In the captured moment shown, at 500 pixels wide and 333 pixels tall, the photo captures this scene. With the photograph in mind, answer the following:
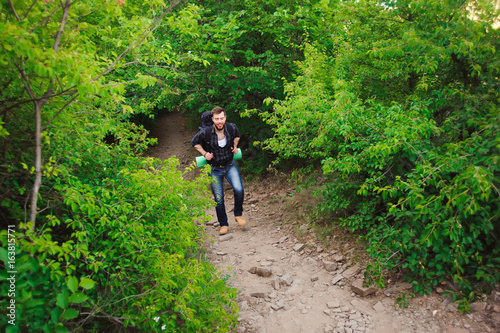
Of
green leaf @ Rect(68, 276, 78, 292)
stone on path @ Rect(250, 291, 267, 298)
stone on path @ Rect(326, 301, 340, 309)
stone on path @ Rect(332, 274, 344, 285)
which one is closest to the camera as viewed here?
green leaf @ Rect(68, 276, 78, 292)

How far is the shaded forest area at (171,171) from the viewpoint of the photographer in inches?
89.2

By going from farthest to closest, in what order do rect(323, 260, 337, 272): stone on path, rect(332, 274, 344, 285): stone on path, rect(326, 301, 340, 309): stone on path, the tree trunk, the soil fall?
rect(323, 260, 337, 272): stone on path, rect(332, 274, 344, 285): stone on path, rect(326, 301, 340, 309): stone on path, the soil, the tree trunk

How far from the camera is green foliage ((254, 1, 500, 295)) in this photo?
302 centimetres

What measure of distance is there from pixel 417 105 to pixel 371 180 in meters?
1.02

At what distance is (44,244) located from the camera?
196 centimetres

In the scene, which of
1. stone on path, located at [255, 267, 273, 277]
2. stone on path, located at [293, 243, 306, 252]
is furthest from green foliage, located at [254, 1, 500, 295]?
stone on path, located at [255, 267, 273, 277]

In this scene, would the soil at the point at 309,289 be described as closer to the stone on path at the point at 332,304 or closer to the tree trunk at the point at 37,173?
the stone on path at the point at 332,304

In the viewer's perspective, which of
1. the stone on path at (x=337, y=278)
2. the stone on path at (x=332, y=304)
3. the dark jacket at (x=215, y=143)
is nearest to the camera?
the stone on path at (x=332, y=304)

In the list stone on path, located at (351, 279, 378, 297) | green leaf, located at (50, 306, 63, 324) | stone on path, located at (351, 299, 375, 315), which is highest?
green leaf, located at (50, 306, 63, 324)

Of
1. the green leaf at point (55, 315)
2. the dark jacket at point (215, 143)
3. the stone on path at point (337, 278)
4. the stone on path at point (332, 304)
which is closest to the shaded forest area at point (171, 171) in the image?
the green leaf at point (55, 315)

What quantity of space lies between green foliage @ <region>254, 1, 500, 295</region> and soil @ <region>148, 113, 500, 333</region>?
0.82ft

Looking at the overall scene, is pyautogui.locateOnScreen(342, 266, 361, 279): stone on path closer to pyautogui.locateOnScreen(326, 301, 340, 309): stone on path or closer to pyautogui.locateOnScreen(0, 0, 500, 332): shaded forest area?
pyautogui.locateOnScreen(0, 0, 500, 332): shaded forest area

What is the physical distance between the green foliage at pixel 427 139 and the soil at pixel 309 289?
249 mm

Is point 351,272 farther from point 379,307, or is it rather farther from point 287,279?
point 287,279
